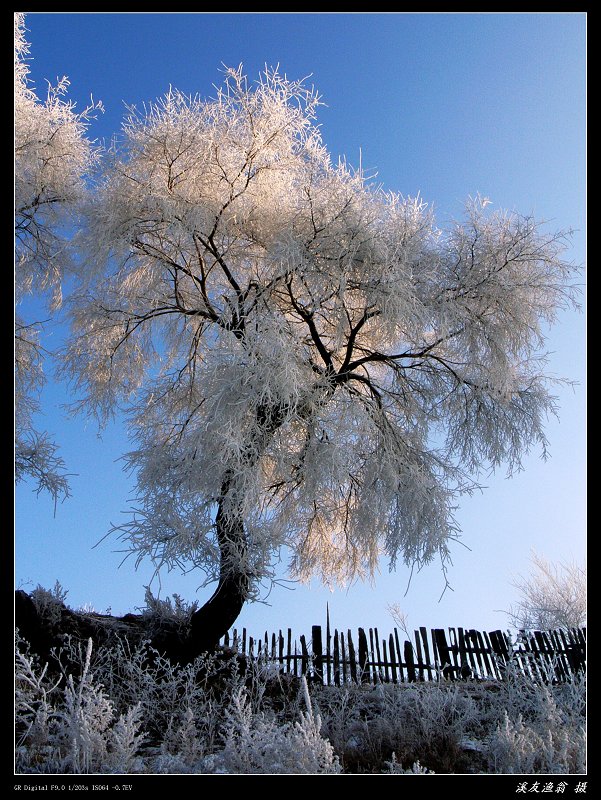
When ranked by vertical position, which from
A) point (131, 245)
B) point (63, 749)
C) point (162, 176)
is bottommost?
point (63, 749)

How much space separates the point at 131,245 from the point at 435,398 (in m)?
5.65

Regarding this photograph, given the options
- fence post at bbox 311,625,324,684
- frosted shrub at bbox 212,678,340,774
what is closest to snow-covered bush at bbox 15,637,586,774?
frosted shrub at bbox 212,678,340,774

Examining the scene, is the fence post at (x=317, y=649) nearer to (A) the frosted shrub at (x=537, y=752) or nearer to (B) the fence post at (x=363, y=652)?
(B) the fence post at (x=363, y=652)

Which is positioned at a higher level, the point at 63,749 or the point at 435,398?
the point at 435,398

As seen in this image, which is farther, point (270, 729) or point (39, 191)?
point (39, 191)

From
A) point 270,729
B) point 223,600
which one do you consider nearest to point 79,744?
point 270,729

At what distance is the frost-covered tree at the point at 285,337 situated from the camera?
7.77 meters

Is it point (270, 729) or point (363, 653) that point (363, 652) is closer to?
point (363, 653)

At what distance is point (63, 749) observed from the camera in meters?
5.22

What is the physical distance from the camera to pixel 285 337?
7812mm

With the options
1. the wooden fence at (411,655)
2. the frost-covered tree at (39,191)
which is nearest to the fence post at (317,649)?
the wooden fence at (411,655)

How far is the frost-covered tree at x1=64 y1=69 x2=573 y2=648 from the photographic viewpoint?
25.5ft
